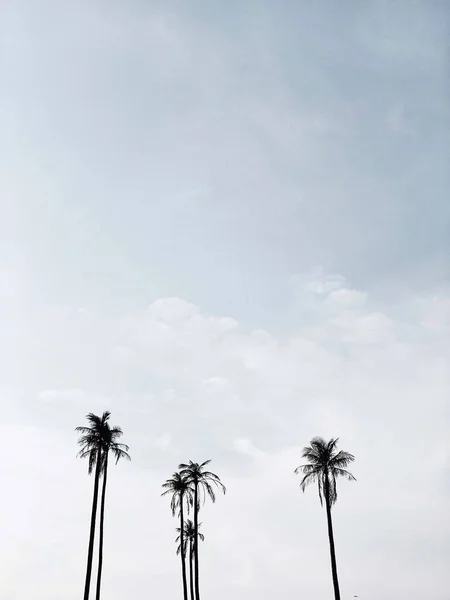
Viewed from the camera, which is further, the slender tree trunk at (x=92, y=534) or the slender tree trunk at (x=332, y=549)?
the slender tree trunk at (x=332, y=549)

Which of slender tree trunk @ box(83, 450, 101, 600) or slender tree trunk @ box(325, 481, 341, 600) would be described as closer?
slender tree trunk @ box(83, 450, 101, 600)

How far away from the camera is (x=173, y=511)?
184ft

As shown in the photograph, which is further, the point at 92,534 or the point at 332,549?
the point at 332,549

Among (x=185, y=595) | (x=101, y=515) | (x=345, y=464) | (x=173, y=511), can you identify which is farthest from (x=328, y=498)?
(x=185, y=595)

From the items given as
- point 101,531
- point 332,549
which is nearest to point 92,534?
point 101,531

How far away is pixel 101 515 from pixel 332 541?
20.4 m

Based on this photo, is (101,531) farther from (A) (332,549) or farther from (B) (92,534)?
(A) (332,549)

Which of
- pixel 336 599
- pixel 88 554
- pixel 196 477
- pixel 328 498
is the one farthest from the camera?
pixel 196 477

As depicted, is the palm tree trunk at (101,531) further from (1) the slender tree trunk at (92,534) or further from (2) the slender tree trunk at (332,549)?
(2) the slender tree trunk at (332,549)

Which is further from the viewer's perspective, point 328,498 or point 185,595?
point 185,595

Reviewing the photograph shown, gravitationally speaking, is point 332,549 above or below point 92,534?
below

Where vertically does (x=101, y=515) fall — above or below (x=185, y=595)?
above

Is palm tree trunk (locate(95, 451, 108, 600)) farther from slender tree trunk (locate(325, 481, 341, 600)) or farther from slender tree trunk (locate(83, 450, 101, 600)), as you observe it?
slender tree trunk (locate(325, 481, 341, 600))

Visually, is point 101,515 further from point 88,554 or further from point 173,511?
point 173,511
